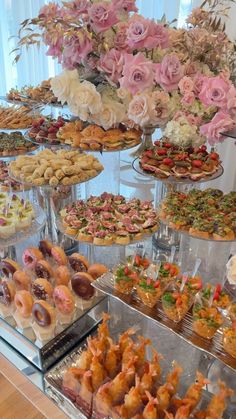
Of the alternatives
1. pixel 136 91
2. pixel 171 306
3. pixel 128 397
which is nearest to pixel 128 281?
pixel 171 306

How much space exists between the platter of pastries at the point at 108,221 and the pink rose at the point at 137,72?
13.8 inches

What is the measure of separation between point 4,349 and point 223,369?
47 centimetres

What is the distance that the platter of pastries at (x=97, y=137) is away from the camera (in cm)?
125

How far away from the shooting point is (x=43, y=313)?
0.78 meters

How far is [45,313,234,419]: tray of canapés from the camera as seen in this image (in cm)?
64

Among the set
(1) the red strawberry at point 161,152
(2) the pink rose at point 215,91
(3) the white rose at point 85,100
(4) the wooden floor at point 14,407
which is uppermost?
(2) the pink rose at point 215,91

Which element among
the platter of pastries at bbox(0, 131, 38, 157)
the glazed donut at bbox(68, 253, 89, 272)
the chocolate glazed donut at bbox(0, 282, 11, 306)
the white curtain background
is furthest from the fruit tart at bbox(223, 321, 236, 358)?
the white curtain background

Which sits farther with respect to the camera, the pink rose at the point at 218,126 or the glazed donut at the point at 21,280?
the pink rose at the point at 218,126

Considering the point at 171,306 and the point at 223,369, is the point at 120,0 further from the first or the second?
the point at 223,369

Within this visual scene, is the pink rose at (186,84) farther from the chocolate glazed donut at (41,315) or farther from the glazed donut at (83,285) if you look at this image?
the chocolate glazed donut at (41,315)

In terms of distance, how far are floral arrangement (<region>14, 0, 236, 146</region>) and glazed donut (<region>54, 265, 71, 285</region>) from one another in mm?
535

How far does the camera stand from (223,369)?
78cm

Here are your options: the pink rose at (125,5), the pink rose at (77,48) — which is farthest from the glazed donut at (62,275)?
the pink rose at (125,5)

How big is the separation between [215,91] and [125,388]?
0.84 m
